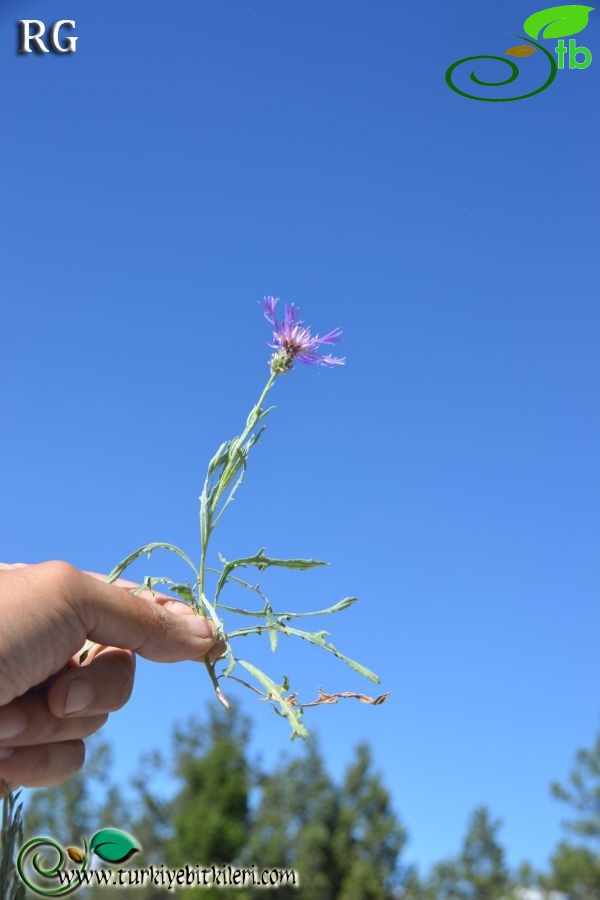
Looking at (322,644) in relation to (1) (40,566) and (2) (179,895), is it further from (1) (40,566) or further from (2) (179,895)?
(2) (179,895)

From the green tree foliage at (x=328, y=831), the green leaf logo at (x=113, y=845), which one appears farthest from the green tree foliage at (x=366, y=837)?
the green leaf logo at (x=113, y=845)

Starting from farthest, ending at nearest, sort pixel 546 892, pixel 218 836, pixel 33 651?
pixel 218 836, pixel 546 892, pixel 33 651

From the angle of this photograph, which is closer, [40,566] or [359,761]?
[40,566]

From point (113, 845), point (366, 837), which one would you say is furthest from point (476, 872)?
point (113, 845)

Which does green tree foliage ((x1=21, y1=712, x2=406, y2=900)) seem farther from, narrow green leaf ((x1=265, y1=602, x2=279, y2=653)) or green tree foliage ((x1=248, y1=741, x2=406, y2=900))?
narrow green leaf ((x1=265, y1=602, x2=279, y2=653))

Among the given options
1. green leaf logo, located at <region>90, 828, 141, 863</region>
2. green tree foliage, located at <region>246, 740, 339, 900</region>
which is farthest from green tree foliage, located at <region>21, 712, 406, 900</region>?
green leaf logo, located at <region>90, 828, 141, 863</region>

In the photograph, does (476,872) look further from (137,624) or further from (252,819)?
(137,624)

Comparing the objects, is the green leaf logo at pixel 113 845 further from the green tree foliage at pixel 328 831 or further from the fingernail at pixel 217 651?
the green tree foliage at pixel 328 831

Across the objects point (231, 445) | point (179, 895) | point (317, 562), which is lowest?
point (317, 562)

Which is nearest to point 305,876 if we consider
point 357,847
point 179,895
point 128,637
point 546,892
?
point 357,847
